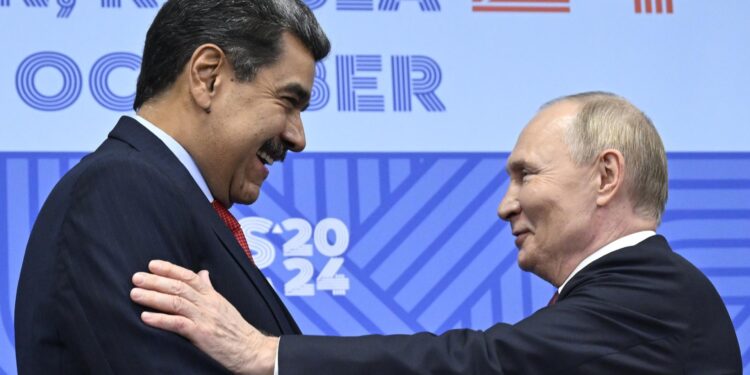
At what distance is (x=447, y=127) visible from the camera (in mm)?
3428

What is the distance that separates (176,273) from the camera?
197 cm

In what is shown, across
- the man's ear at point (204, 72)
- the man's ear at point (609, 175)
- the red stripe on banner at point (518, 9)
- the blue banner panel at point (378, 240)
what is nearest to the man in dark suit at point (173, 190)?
the man's ear at point (204, 72)

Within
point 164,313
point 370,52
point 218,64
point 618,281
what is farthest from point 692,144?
point 164,313

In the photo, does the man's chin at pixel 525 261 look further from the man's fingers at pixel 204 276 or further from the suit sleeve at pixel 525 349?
the man's fingers at pixel 204 276

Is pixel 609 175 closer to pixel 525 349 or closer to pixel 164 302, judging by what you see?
pixel 525 349

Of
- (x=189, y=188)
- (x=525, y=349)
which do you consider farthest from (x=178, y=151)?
(x=525, y=349)

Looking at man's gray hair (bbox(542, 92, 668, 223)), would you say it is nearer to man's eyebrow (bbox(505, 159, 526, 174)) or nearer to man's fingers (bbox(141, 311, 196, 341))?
man's eyebrow (bbox(505, 159, 526, 174))

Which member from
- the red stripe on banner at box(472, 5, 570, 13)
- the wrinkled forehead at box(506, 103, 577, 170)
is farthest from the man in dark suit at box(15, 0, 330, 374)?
the red stripe on banner at box(472, 5, 570, 13)

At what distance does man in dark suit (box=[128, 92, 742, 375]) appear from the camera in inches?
86.4

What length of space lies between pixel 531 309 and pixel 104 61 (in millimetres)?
1289

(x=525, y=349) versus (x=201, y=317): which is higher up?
(x=201, y=317)

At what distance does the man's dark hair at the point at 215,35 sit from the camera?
224 cm

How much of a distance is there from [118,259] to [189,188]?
0.22 m

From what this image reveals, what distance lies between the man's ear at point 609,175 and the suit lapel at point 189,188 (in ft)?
2.13
